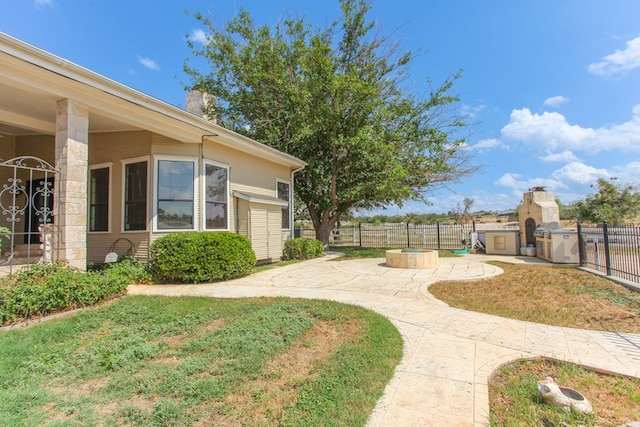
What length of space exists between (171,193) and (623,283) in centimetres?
1023

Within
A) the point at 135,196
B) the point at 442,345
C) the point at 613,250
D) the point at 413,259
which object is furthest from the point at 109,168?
the point at 613,250

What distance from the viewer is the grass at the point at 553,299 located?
446cm

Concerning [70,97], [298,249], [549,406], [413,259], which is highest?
[70,97]

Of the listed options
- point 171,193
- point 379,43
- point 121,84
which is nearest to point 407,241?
point 379,43

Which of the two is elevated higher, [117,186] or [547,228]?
[117,186]

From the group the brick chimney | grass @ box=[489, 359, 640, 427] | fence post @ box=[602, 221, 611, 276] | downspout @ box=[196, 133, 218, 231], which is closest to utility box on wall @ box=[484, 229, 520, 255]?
fence post @ box=[602, 221, 611, 276]

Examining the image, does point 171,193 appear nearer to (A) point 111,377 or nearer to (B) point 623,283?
(A) point 111,377

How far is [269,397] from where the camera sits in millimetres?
2502

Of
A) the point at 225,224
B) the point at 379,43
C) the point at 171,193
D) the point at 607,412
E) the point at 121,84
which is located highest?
the point at 379,43

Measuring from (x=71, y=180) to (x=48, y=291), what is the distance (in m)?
1.97

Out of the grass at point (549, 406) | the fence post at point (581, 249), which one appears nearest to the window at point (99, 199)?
→ the grass at point (549, 406)

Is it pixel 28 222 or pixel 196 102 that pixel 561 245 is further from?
pixel 28 222

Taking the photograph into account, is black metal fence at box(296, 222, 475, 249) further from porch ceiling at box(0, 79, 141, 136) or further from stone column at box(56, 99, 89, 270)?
stone column at box(56, 99, 89, 270)

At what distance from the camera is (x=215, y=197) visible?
8820 mm
